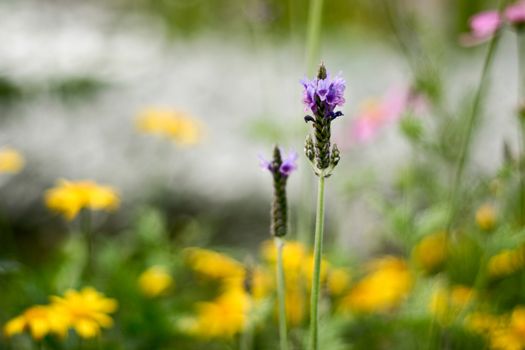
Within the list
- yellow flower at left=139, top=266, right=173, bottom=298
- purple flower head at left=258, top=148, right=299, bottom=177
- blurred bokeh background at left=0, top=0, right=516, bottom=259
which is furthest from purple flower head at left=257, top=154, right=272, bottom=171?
yellow flower at left=139, top=266, right=173, bottom=298

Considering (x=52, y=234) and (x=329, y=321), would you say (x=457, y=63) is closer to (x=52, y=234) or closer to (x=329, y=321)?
(x=52, y=234)

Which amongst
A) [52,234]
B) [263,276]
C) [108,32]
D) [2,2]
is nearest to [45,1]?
[2,2]

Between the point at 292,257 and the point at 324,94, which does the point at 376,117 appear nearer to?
the point at 292,257

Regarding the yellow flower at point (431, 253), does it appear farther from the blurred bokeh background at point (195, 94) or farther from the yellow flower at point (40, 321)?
the yellow flower at point (40, 321)

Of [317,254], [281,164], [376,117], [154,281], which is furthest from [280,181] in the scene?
[376,117]

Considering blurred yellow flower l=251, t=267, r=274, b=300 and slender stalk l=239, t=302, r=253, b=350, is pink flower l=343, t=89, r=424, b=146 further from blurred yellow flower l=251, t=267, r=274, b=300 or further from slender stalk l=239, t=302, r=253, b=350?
slender stalk l=239, t=302, r=253, b=350
